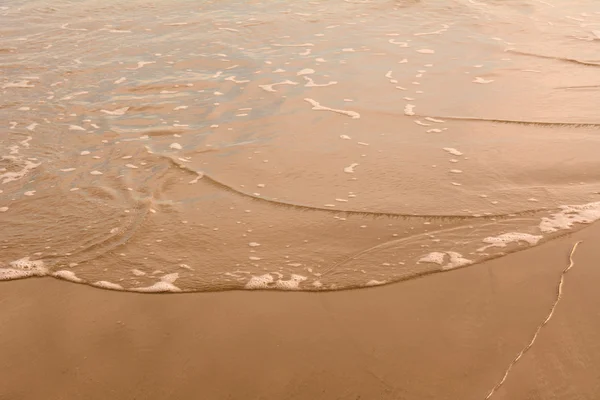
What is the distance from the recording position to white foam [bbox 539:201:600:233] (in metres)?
3.98

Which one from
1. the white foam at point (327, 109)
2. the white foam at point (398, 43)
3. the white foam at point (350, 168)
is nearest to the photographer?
the white foam at point (350, 168)

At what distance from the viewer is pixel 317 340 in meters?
3.02

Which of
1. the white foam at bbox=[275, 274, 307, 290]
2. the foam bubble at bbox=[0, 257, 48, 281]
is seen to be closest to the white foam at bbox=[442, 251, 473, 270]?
the white foam at bbox=[275, 274, 307, 290]

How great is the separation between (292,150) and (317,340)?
2.55 metres

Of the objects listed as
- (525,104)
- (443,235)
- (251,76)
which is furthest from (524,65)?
(443,235)

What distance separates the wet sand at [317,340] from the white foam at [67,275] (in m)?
0.05

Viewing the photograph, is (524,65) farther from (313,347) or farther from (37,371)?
(37,371)

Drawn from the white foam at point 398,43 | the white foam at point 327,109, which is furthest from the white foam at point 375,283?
the white foam at point 398,43

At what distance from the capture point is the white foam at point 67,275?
3555mm

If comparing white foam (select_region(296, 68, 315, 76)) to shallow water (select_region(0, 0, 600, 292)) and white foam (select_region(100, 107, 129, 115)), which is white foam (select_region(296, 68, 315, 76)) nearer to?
shallow water (select_region(0, 0, 600, 292))

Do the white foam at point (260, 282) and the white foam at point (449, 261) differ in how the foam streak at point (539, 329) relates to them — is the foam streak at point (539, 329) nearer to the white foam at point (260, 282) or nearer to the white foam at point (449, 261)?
the white foam at point (449, 261)

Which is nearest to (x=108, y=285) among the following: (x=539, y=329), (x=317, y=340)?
(x=317, y=340)

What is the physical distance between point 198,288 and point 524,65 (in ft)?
18.6

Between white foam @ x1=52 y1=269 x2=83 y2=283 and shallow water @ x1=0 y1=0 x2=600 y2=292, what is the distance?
0.04 feet
